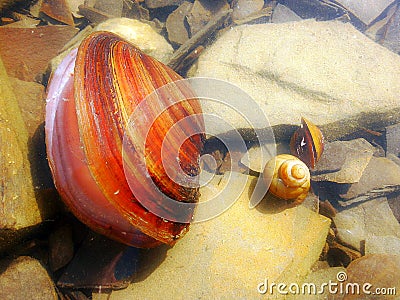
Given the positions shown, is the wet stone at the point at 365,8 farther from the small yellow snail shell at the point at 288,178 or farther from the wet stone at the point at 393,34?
the small yellow snail shell at the point at 288,178

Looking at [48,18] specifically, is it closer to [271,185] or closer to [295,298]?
[271,185]

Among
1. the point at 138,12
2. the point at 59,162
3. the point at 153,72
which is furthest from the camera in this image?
the point at 138,12

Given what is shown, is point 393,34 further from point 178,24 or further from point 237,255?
point 237,255

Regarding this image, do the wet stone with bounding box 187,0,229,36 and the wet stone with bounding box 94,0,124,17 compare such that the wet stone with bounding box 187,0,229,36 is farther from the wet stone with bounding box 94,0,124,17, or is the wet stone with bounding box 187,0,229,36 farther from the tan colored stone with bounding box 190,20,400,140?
the wet stone with bounding box 94,0,124,17

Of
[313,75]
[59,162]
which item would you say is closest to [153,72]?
[59,162]

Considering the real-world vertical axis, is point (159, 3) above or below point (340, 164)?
above

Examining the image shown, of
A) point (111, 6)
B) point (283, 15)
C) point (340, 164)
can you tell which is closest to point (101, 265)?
point (340, 164)

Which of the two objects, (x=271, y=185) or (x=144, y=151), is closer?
(x=144, y=151)
